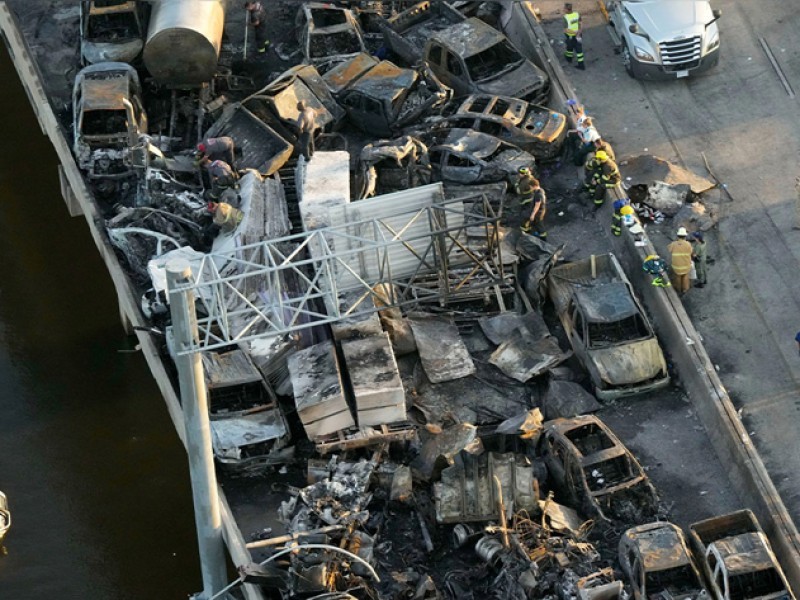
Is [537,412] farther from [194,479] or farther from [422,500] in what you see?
[194,479]

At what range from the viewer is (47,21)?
5447cm

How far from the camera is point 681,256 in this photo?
43.2 metres

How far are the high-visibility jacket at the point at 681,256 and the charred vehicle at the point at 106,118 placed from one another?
1260 cm

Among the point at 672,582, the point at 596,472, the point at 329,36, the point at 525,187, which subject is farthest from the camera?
the point at 329,36

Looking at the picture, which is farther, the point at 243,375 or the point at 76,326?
the point at 76,326

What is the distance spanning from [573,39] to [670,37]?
2.65 m

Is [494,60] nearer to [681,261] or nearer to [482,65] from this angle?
[482,65]

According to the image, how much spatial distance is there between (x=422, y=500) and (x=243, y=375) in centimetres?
448

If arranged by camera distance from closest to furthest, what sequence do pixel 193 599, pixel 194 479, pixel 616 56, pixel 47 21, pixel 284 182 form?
pixel 194 479 < pixel 193 599 < pixel 284 182 < pixel 616 56 < pixel 47 21

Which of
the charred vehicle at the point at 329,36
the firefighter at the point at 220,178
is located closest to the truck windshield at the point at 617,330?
the firefighter at the point at 220,178

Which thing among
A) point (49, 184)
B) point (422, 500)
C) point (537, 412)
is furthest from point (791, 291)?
point (49, 184)

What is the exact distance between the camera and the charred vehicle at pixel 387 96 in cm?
4847

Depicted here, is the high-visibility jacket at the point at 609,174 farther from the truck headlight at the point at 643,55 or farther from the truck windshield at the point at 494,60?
the truck windshield at the point at 494,60

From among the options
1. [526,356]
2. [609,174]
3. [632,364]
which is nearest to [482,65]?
[609,174]
